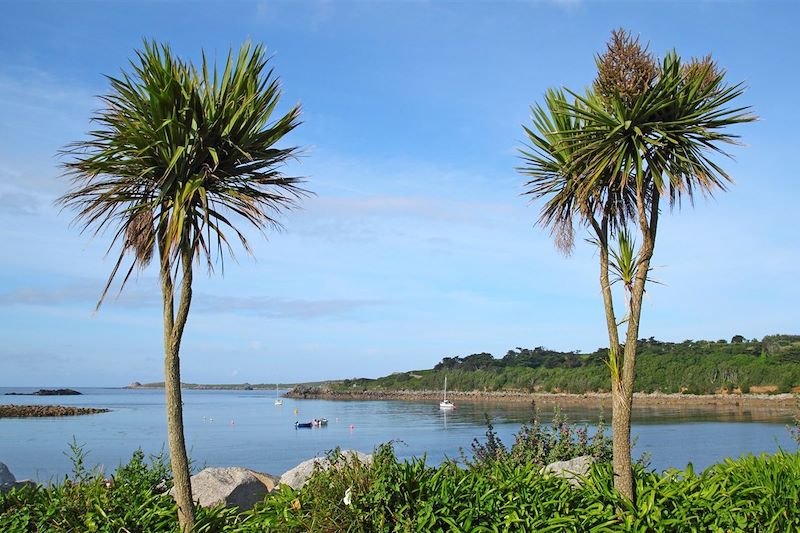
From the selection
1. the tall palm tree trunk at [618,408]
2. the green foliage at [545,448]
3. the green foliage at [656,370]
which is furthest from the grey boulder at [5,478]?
the green foliage at [656,370]

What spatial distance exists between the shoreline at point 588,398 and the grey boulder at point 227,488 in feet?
116

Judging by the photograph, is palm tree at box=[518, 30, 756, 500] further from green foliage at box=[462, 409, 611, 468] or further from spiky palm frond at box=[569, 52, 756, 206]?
green foliage at box=[462, 409, 611, 468]

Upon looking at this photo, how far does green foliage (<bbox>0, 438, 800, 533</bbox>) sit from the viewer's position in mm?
5902

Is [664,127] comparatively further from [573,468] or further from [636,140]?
[573,468]

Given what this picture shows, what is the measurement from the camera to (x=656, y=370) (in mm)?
91562

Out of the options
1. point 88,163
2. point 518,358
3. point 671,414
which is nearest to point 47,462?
point 88,163

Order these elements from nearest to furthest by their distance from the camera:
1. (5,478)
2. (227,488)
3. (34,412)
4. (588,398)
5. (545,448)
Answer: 1. (227,488)
2. (5,478)
3. (545,448)
4. (34,412)
5. (588,398)

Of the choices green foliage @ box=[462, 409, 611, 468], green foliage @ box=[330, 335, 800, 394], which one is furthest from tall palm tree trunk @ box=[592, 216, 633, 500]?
green foliage @ box=[330, 335, 800, 394]

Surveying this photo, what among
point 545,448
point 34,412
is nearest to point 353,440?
point 545,448

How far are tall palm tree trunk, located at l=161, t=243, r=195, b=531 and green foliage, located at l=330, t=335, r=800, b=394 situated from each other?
51352 mm

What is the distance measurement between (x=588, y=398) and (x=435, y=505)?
293 ft

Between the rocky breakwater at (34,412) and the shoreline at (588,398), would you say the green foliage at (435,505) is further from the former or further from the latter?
the rocky breakwater at (34,412)

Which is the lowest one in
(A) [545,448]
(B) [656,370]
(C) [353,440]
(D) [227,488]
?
(C) [353,440]

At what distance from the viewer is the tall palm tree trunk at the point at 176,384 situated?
6070 millimetres
